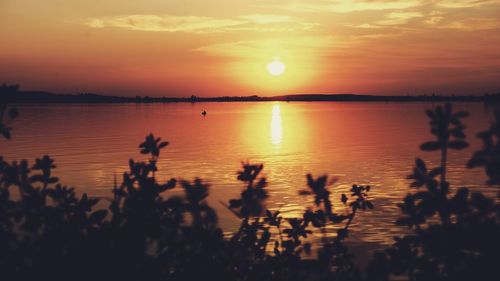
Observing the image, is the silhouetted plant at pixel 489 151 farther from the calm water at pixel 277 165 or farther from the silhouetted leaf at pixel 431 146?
the calm water at pixel 277 165

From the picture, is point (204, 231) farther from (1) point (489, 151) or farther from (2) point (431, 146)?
(1) point (489, 151)

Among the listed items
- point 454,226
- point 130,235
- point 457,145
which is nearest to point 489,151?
point 457,145

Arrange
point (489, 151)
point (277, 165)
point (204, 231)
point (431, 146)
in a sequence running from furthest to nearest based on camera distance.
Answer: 1. point (277, 165)
2. point (204, 231)
3. point (431, 146)
4. point (489, 151)

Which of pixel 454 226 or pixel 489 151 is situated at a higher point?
pixel 489 151

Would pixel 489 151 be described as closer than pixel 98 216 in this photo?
Yes

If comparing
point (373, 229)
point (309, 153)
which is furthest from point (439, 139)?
point (309, 153)

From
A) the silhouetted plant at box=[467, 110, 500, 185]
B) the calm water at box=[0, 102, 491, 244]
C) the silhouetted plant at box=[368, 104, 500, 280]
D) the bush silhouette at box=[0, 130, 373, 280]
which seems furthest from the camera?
the calm water at box=[0, 102, 491, 244]

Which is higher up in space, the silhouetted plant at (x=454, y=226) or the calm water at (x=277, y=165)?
the silhouetted plant at (x=454, y=226)

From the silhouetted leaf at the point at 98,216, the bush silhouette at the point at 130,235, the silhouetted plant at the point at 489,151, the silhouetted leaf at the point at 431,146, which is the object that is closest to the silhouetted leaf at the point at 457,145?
the silhouetted leaf at the point at 431,146

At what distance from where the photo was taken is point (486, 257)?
10.2 ft

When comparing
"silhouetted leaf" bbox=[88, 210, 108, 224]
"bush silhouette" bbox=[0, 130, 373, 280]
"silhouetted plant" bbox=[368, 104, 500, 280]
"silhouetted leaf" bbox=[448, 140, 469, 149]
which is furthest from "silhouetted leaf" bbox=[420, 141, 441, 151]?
"silhouetted leaf" bbox=[88, 210, 108, 224]

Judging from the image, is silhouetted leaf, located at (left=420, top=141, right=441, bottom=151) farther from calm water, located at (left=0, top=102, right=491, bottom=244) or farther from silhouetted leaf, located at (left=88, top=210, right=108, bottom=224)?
calm water, located at (left=0, top=102, right=491, bottom=244)

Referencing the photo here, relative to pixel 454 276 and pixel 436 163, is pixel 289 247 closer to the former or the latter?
pixel 454 276

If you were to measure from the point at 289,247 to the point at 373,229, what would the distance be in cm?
1440
